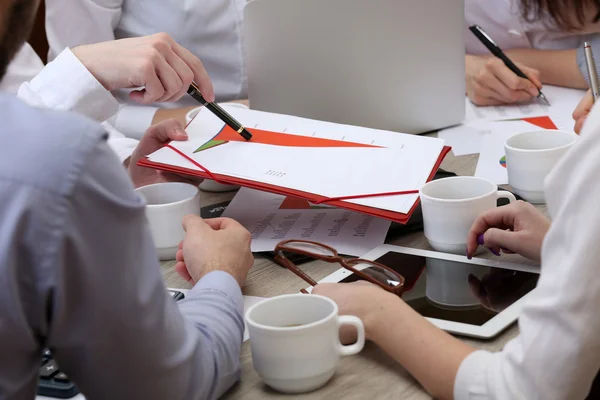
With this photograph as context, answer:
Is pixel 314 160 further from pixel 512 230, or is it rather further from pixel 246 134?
pixel 512 230

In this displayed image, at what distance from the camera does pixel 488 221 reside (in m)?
1.00

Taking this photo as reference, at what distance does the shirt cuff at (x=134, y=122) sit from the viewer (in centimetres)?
171

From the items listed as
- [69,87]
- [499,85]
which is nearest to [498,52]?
[499,85]

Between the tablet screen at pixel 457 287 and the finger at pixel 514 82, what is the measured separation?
29.2 inches

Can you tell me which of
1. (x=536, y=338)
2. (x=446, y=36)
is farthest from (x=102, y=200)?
(x=446, y=36)

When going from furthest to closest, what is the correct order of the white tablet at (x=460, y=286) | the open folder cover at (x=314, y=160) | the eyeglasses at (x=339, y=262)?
the open folder cover at (x=314, y=160) < the eyeglasses at (x=339, y=262) < the white tablet at (x=460, y=286)

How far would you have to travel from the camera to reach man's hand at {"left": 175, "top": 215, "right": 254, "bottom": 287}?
93 centimetres

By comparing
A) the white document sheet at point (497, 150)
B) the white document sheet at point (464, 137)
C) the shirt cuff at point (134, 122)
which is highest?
the white document sheet at point (497, 150)

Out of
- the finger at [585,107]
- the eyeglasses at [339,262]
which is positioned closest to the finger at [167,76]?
the eyeglasses at [339,262]

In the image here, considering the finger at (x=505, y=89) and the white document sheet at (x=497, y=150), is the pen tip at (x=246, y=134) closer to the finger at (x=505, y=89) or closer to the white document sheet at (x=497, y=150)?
the white document sheet at (x=497, y=150)

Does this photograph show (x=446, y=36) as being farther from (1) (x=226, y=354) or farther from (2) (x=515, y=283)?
(1) (x=226, y=354)

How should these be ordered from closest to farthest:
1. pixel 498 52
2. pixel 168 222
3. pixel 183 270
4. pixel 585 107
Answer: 1. pixel 183 270
2. pixel 168 222
3. pixel 585 107
4. pixel 498 52

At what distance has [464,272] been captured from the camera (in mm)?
966

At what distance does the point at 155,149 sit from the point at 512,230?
62cm
